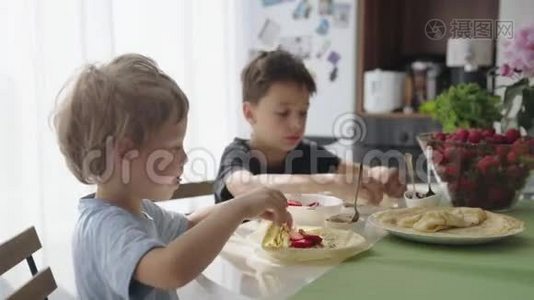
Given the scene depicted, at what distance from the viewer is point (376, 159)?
6.14 feet

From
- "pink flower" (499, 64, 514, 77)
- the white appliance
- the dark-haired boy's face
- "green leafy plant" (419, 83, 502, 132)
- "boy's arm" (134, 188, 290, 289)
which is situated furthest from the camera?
the white appliance

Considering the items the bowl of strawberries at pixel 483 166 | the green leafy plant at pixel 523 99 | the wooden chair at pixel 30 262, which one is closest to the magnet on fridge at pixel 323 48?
the green leafy plant at pixel 523 99

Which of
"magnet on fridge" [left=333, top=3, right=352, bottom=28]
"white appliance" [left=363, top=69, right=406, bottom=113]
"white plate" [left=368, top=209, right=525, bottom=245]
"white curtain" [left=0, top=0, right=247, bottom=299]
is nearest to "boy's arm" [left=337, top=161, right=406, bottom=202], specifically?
"white plate" [left=368, top=209, right=525, bottom=245]

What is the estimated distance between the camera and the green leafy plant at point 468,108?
1520mm

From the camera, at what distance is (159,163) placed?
92 cm

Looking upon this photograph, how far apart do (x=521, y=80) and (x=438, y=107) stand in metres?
0.22

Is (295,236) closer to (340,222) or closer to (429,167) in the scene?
(340,222)

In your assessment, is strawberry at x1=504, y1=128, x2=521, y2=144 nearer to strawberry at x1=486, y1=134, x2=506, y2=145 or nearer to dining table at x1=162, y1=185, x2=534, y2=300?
strawberry at x1=486, y1=134, x2=506, y2=145

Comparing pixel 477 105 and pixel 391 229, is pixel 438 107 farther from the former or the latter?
pixel 391 229

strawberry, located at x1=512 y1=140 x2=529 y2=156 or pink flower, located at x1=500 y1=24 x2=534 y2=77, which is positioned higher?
pink flower, located at x1=500 y1=24 x2=534 y2=77

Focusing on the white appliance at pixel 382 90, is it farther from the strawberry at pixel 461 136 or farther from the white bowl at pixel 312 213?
the white bowl at pixel 312 213

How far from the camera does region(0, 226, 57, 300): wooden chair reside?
2.95ft

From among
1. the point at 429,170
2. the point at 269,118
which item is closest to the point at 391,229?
the point at 429,170

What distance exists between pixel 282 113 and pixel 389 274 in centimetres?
91
